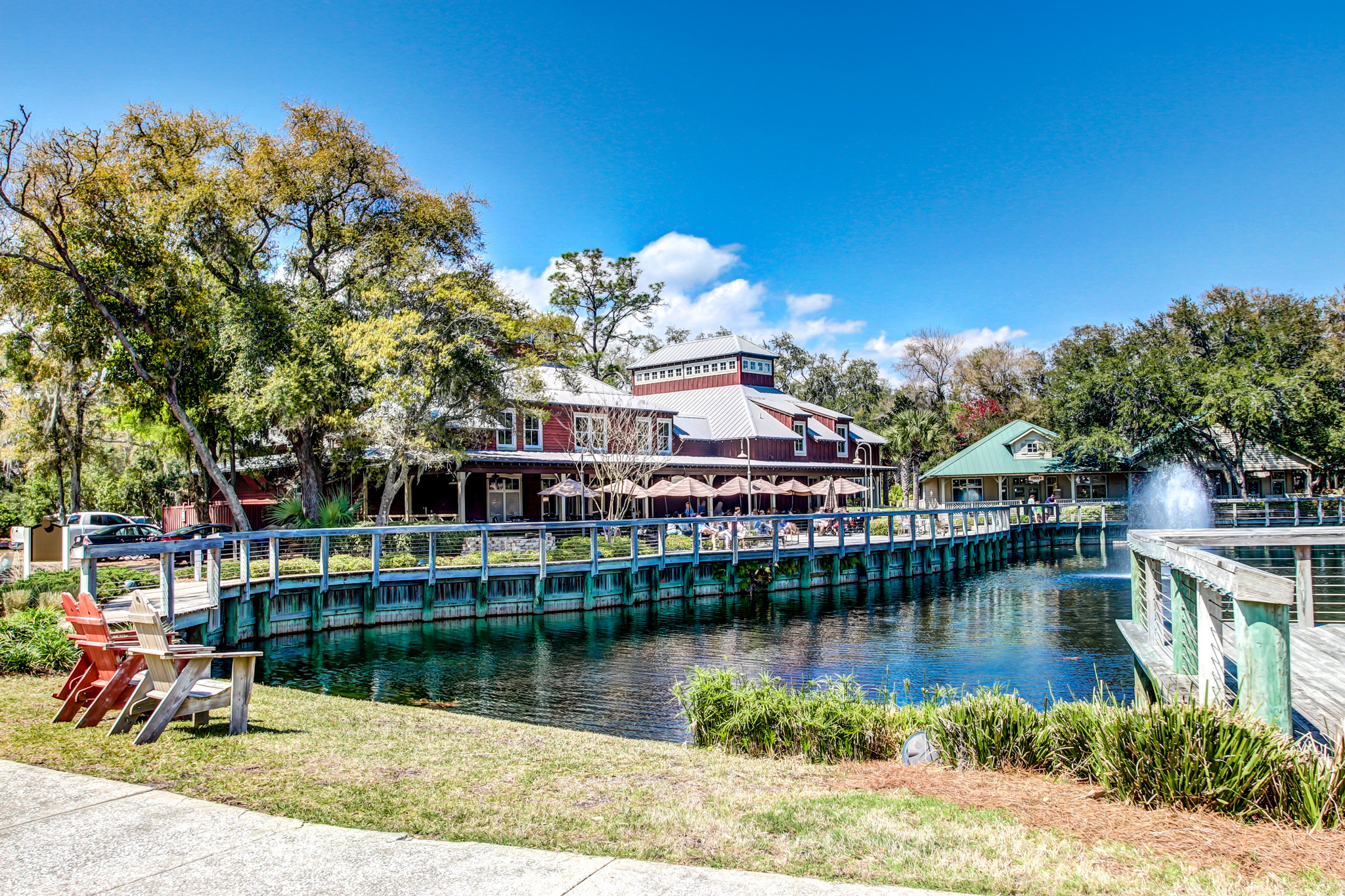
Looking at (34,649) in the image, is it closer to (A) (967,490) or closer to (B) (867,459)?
(B) (867,459)

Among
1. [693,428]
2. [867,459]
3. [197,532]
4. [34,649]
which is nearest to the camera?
[34,649]

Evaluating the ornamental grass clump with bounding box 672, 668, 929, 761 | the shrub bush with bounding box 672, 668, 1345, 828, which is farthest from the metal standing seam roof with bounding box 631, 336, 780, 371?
the ornamental grass clump with bounding box 672, 668, 929, 761

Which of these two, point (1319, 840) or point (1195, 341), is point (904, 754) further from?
point (1195, 341)

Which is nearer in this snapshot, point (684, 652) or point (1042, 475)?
point (684, 652)

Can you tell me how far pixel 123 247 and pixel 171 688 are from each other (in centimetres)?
2367

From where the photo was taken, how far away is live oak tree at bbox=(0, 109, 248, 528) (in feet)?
82.8

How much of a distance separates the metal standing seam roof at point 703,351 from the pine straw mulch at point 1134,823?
50.6 metres

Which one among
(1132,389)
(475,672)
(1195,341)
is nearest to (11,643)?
(475,672)

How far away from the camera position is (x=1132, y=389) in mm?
51812

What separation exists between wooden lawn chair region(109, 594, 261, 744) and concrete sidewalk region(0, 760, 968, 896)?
5.48 feet

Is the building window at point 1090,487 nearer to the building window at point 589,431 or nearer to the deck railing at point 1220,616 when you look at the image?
the building window at point 589,431

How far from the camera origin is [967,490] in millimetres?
62156

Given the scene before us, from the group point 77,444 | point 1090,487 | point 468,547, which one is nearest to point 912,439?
point 1090,487

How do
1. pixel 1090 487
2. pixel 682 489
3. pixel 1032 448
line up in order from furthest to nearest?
pixel 1090 487 → pixel 1032 448 → pixel 682 489
